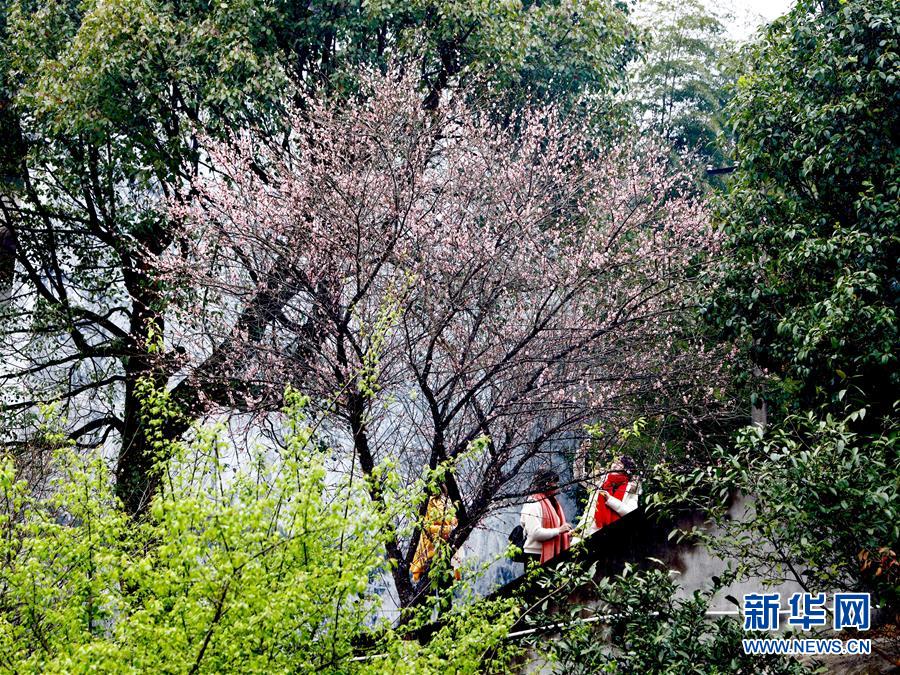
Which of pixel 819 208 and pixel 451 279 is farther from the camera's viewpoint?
pixel 451 279

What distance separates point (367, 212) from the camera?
8.72m

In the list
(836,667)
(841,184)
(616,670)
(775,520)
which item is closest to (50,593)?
(616,670)

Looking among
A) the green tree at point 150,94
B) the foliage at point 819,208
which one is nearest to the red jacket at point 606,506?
the foliage at point 819,208

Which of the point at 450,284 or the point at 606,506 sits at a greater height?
the point at 450,284

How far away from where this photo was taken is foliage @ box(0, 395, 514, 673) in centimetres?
441

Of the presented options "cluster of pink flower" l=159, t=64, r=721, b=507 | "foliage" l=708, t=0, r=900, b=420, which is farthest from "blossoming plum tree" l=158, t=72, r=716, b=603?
"foliage" l=708, t=0, r=900, b=420

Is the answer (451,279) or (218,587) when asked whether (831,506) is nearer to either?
(218,587)

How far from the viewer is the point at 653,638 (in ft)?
18.8

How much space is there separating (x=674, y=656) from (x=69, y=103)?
985 centimetres

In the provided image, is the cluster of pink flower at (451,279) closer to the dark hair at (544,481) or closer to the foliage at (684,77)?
the dark hair at (544,481)

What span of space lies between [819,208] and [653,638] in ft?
14.9

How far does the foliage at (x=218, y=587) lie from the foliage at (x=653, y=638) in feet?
2.61

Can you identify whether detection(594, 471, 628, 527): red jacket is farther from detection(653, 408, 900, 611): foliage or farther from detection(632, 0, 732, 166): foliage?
detection(632, 0, 732, 166): foliage

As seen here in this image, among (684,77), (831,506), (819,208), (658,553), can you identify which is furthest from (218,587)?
(684,77)
